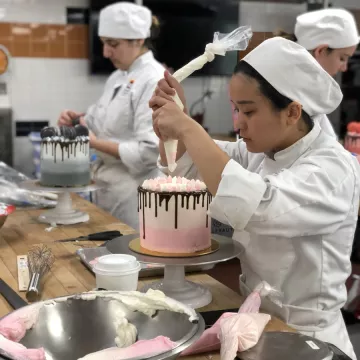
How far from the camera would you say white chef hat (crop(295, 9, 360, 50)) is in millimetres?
2339

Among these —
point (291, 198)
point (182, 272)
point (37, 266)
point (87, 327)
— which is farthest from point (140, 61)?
point (87, 327)

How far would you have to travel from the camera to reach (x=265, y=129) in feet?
4.08

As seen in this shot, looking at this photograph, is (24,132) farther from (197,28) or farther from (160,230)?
(160,230)

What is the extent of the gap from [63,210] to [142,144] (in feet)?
1.79

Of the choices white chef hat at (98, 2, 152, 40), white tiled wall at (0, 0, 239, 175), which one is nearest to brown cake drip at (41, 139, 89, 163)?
white chef hat at (98, 2, 152, 40)

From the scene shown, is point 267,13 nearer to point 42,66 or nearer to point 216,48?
point 42,66

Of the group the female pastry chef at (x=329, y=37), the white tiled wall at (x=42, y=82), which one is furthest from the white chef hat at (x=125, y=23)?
the white tiled wall at (x=42, y=82)

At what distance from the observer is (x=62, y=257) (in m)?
1.64

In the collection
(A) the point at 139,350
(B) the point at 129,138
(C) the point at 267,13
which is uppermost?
(C) the point at 267,13

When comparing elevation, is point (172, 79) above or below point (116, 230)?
above

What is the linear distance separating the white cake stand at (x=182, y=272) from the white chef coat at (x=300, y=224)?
7cm

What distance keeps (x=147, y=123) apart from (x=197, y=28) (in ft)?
7.10

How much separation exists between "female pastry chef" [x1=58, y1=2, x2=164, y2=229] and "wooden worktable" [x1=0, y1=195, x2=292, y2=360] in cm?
29

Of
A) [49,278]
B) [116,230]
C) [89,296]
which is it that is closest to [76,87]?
[116,230]
